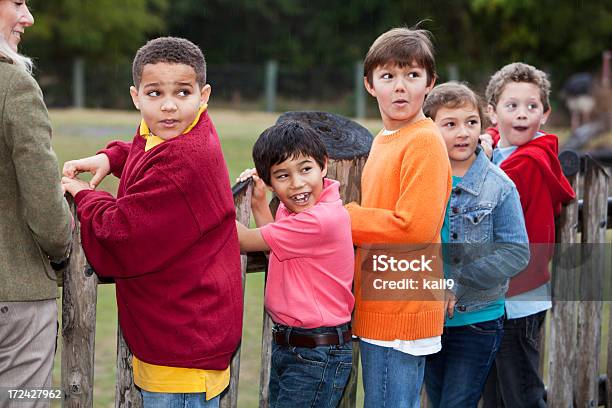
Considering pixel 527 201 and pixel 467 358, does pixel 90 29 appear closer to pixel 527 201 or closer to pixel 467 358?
pixel 527 201

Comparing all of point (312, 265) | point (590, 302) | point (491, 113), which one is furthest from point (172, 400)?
point (590, 302)

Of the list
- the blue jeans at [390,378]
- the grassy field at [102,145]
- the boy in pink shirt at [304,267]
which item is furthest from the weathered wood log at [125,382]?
the grassy field at [102,145]

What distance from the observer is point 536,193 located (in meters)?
3.52

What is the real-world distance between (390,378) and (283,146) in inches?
34.1

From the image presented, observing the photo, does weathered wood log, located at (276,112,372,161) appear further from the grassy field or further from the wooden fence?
the grassy field

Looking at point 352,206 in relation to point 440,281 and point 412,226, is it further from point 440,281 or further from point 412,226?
point 440,281

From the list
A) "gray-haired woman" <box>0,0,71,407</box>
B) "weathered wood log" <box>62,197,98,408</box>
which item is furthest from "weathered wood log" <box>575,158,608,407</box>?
"gray-haired woman" <box>0,0,71,407</box>

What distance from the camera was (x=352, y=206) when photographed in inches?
117

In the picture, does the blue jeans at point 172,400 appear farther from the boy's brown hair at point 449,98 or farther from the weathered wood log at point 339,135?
the boy's brown hair at point 449,98

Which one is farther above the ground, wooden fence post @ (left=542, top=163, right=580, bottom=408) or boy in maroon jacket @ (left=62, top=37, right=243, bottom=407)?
boy in maroon jacket @ (left=62, top=37, right=243, bottom=407)

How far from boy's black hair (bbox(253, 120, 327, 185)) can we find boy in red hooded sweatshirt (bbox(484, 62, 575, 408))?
1.06 meters

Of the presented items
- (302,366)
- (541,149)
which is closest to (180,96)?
(302,366)

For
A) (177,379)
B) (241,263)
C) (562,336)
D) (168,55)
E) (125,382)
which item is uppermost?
(168,55)

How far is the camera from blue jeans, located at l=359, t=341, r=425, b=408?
2.95 meters
